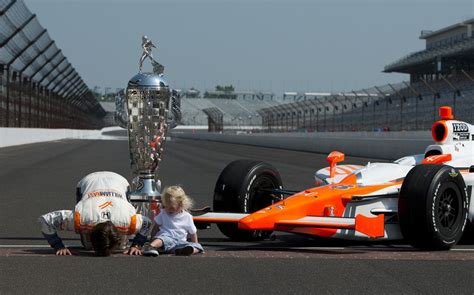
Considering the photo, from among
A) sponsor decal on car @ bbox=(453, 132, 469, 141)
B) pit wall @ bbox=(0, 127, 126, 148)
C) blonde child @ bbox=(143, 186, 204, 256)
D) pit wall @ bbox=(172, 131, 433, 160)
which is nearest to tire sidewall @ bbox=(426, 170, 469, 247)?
sponsor decal on car @ bbox=(453, 132, 469, 141)

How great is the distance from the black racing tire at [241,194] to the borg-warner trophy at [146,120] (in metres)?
0.65

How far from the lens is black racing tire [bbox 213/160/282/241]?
775cm

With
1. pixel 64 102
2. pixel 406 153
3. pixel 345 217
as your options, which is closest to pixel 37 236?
pixel 345 217

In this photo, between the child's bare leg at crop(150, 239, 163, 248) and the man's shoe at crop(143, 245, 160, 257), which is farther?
the child's bare leg at crop(150, 239, 163, 248)

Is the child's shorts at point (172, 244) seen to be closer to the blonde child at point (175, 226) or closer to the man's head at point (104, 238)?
the blonde child at point (175, 226)

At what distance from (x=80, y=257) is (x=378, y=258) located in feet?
8.07

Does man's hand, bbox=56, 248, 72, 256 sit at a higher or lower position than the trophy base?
lower

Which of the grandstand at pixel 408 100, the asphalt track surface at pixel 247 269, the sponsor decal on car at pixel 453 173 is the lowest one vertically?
the asphalt track surface at pixel 247 269

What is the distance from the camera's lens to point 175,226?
663 centimetres

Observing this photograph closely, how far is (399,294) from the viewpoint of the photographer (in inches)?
203

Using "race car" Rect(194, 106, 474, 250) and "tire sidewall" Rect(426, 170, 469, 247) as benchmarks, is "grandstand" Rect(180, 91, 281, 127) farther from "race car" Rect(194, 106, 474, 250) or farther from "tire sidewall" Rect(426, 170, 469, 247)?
"tire sidewall" Rect(426, 170, 469, 247)

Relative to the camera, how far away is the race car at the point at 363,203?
6.71 metres

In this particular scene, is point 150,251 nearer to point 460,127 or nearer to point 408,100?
point 460,127

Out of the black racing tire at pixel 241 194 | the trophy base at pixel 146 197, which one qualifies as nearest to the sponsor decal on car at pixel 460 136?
the black racing tire at pixel 241 194
